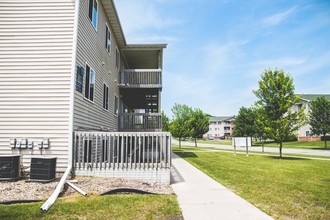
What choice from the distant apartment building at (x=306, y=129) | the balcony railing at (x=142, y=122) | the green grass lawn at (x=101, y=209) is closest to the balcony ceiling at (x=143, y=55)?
the balcony railing at (x=142, y=122)

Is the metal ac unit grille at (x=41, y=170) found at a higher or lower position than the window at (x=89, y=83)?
lower

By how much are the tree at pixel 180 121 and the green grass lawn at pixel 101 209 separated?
25.6 metres

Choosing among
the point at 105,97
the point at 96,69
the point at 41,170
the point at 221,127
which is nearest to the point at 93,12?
the point at 96,69

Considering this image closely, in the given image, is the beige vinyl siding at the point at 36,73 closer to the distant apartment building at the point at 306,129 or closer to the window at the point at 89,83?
the window at the point at 89,83

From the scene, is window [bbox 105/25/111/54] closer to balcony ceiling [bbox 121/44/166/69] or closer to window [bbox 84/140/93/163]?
balcony ceiling [bbox 121/44/166/69]

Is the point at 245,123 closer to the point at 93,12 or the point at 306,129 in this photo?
the point at 306,129

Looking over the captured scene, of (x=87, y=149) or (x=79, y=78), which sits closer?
(x=87, y=149)

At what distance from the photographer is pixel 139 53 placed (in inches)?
774

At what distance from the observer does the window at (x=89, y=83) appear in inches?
420

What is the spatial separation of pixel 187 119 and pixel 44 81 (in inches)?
1013

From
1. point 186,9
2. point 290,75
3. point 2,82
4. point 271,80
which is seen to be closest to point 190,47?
point 186,9

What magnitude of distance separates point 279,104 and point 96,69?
49.9ft

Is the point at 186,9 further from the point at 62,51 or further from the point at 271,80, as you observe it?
the point at 271,80

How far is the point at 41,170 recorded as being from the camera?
7.78m
